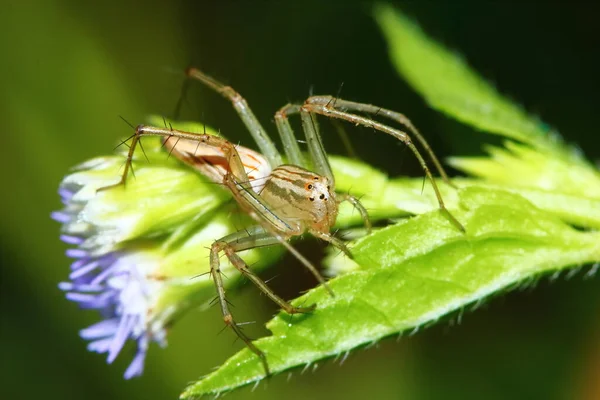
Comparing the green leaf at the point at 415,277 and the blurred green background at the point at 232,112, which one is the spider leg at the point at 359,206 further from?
the blurred green background at the point at 232,112

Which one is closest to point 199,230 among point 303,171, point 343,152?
point 303,171

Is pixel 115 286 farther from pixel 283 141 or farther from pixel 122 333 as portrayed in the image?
pixel 283 141

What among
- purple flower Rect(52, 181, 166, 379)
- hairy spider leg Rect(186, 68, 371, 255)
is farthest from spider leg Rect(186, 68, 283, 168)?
purple flower Rect(52, 181, 166, 379)

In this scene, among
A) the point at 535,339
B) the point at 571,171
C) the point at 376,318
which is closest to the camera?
the point at 376,318

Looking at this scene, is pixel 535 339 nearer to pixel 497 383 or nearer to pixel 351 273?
pixel 497 383

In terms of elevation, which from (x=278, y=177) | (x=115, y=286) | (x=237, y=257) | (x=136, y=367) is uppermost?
(x=278, y=177)

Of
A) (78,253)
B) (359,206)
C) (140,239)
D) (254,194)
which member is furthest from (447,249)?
(78,253)
